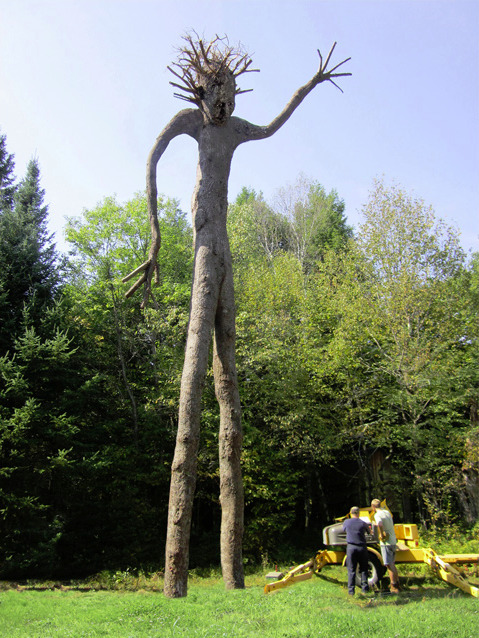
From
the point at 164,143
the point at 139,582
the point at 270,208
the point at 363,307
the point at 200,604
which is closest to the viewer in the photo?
the point at 200,604

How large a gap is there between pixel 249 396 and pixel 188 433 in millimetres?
9869

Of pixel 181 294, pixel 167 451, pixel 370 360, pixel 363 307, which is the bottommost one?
pixel 167 451

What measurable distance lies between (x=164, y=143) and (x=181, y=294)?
36.3ft

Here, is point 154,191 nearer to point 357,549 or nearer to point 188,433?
point 188,433

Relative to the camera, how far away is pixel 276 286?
61.8 ft

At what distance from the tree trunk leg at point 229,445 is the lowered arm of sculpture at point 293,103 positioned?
262 centimetres

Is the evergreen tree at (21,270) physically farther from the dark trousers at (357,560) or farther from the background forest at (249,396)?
the dark trousers at (357,560)

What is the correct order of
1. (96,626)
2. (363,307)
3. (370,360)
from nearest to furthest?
(96,626) → (363,307) → (370,360)

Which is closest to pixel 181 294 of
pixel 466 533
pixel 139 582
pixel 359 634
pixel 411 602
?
pixel 139 582

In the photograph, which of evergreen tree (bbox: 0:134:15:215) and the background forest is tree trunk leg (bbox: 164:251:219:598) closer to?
the background forest

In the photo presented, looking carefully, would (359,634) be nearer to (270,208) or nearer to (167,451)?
(167,451)

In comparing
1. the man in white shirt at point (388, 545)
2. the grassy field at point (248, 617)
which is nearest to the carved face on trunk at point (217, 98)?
the grassy field at point (248, 617)

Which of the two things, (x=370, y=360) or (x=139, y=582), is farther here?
(x=370, y=360)

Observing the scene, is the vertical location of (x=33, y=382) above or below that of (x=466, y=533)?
above
